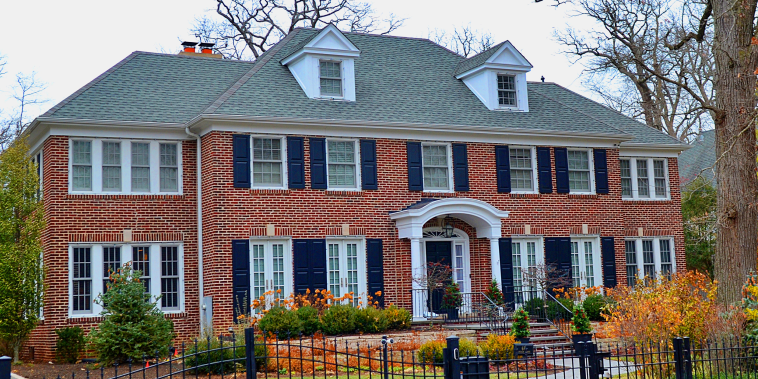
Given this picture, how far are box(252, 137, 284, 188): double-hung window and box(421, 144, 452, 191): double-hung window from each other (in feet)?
13.5

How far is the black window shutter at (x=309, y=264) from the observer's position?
2062cm

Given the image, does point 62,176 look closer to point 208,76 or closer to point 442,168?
point 208,76

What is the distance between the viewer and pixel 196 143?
21.4 metres

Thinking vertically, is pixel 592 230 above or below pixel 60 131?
below

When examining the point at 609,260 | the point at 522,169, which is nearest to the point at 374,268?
the point at 522,169

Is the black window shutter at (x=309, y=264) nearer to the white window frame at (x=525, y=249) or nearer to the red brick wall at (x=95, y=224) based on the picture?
the red brick wall at (x=95, y=224)

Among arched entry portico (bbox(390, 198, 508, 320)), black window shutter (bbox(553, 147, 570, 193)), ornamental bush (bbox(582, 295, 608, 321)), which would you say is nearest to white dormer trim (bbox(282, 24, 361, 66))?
arched entry portico (bbox(390, 198, 508, 320))

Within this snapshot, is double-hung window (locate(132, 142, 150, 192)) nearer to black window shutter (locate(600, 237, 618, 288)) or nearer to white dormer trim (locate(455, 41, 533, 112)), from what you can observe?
white dormer trim (locate(455, 41, 533, 112))

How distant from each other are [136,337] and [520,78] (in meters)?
14.1

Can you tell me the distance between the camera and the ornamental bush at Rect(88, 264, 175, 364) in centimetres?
1675

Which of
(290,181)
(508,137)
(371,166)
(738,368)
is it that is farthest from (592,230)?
(738,368)

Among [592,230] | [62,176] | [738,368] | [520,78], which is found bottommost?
[738,368]

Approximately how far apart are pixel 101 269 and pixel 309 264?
5073mm

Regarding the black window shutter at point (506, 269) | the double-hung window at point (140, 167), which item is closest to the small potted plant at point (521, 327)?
the black window shutter at point (506, 269)
